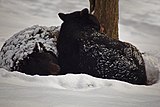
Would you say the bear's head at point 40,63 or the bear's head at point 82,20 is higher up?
the bear's head at point 82,20

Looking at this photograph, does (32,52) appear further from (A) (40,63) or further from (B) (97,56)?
(B) (97,56)

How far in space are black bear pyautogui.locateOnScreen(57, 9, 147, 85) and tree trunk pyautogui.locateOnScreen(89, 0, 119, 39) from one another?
481mm

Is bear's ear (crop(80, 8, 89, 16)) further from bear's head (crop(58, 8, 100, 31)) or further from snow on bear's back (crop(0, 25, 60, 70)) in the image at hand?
snow on bear's back (crop(0, 25, 60, 70))

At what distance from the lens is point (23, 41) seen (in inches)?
79.7

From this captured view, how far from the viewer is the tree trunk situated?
8.08 feet

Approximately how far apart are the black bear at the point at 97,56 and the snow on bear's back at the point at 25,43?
0.09 m

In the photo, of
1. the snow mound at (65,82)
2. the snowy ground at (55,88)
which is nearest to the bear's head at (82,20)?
the snowy ground at (55,88)

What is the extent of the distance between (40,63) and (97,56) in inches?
13.4

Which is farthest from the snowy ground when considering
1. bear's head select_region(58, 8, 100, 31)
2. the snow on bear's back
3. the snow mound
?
bear's head select_region(58, 8, 100, 31)

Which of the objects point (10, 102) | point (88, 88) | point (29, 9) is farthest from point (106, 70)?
point (29, 9)

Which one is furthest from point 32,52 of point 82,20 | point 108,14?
point 108,14

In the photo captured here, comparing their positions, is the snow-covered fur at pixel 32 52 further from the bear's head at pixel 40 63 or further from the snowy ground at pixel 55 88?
the snowy ground at pixel 55 88

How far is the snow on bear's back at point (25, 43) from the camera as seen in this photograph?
195cm

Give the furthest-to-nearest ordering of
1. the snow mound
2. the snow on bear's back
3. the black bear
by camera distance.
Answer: the snow on bear's back → the black bear → the snow mound
